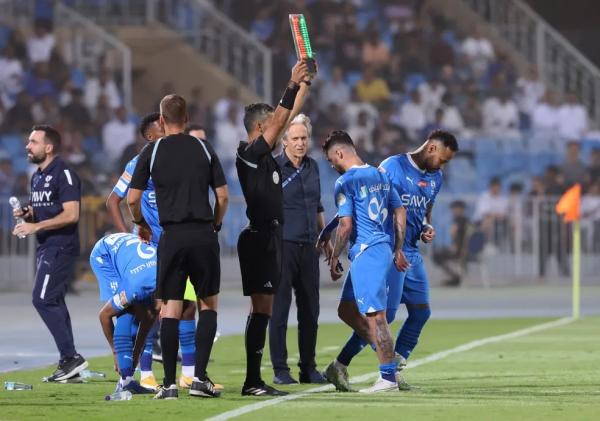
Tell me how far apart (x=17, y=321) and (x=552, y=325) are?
7.19m

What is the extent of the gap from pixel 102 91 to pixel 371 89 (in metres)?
5.85

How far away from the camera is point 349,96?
35312mm

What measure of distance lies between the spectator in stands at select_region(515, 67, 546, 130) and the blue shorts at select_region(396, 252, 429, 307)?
21601mm

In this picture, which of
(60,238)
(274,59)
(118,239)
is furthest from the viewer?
(274,59)

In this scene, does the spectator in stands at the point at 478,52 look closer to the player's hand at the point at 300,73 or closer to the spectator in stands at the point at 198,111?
the spectator in stands at the point at 198,111

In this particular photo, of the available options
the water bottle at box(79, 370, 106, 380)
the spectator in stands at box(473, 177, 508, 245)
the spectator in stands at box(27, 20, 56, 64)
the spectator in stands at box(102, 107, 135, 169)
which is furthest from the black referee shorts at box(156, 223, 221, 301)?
the spectator in stands at box(27, 20, 56, 64)

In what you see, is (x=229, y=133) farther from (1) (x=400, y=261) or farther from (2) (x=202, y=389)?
(2) (x=202, y=389)

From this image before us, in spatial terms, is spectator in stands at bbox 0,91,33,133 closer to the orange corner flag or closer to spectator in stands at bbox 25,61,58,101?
spectator in stands at bbox 25,61,58,101

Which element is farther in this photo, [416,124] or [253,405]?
[416,124]

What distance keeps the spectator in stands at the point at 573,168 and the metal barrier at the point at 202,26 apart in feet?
25.3

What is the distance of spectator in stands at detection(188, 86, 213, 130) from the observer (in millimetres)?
33656

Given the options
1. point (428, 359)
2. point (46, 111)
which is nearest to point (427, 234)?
point (428, 359)

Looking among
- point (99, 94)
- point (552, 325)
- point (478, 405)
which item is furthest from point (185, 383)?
point (99, 94)

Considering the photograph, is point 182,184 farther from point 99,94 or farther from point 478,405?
point 99,94
